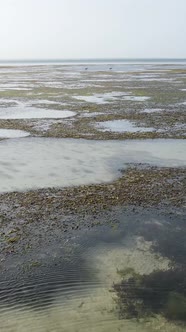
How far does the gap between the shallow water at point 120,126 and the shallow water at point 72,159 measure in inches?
117

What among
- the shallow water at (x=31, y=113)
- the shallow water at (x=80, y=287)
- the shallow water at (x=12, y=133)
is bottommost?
the shallow water at (x=80, y=287)

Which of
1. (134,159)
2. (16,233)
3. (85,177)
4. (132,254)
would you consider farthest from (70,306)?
(134,159)

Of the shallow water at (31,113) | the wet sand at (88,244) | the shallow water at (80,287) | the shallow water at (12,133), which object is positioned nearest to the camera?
the shallow water at (80,287)

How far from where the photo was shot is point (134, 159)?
1577 centimetres

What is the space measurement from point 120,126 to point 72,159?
8.35 m

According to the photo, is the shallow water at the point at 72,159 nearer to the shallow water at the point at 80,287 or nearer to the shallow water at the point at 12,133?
the shallow water at the point at 12,133

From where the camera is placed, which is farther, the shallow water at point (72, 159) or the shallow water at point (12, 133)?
the shallow water at point (12, 133)

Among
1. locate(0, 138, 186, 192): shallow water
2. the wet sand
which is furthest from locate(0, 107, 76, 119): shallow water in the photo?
the wet sand

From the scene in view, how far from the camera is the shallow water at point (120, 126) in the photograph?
71.7 ft

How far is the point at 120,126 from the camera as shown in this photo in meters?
23.2

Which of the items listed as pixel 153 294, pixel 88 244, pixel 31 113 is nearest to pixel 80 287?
pixel 153 294

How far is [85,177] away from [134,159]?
3.28m

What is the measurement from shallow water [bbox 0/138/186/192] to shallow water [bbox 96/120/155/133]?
2.96 metres

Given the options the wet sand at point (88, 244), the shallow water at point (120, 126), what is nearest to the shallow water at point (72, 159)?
the wet sand at point (88, 244)
